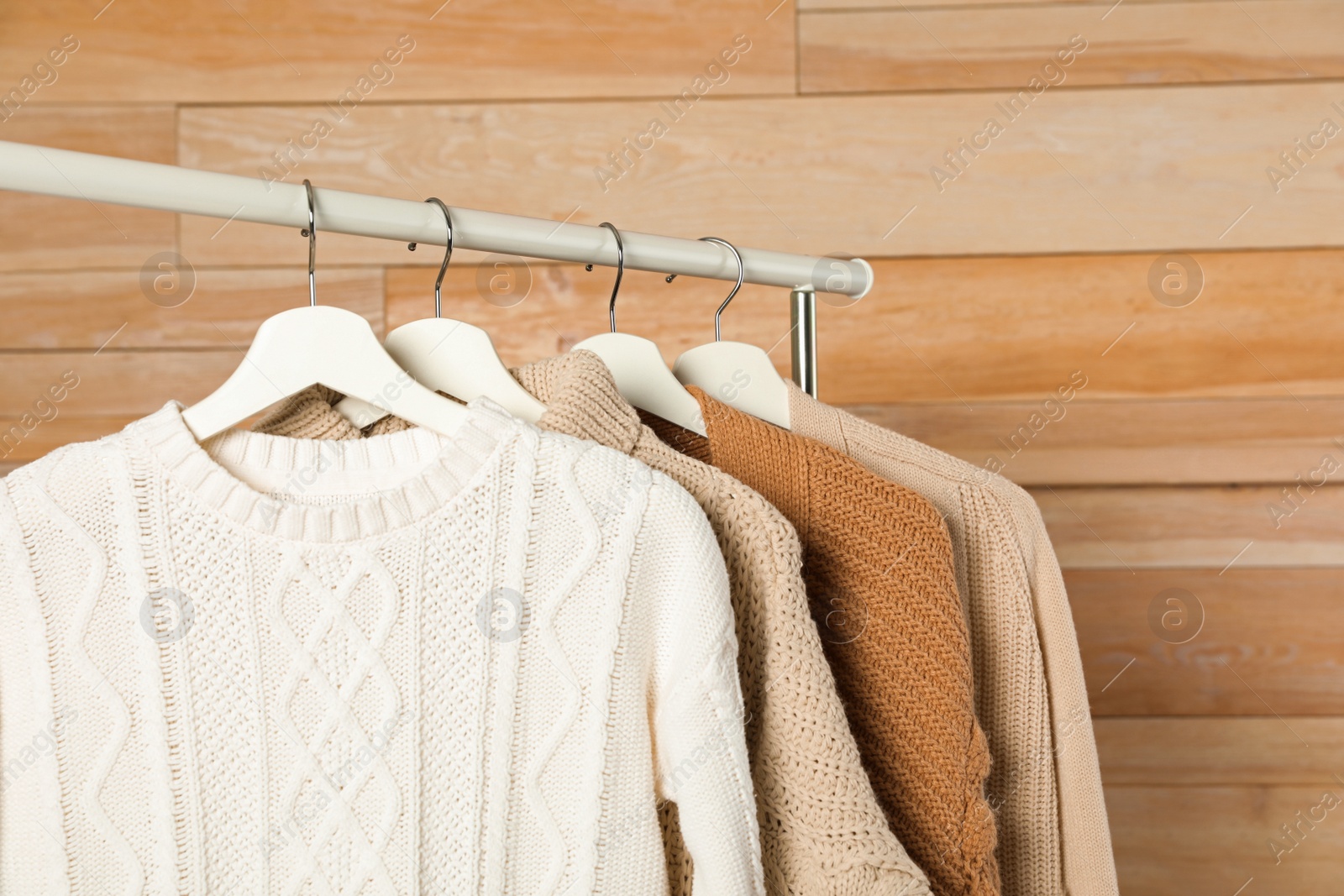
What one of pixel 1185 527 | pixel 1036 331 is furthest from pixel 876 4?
pixel 1185 527

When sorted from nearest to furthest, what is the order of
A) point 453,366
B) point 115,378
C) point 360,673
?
point 360,673 → point 453,366 → point 115,378

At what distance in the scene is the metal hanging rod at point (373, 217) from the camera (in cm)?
56

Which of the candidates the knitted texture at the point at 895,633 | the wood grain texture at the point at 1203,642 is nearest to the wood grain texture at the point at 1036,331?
the wood grain texture at the point at 1203,642

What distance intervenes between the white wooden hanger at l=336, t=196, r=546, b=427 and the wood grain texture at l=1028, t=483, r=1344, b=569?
1.04 metres

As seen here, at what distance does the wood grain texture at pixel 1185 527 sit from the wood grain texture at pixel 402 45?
77cm

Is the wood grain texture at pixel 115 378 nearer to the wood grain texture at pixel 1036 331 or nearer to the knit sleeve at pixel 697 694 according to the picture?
the wood grain texture at pixel 1036 331

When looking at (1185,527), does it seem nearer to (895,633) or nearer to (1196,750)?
(1196,750)

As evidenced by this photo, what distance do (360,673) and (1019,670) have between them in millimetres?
487

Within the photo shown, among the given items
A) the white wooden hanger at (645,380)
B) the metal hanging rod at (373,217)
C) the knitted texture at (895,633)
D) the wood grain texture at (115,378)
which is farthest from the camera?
the wood grain texture at (115,378)

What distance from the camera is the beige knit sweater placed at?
24.2 inches

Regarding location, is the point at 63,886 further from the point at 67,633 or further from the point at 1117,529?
the point at 1117,529

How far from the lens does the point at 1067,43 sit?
1.55m

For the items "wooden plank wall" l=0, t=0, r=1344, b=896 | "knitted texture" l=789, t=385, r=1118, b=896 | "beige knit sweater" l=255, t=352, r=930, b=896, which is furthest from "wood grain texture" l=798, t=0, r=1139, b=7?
"beige knit sweater" l=255, t=352, r=930, b=896

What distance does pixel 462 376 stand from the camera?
28.6 inches
